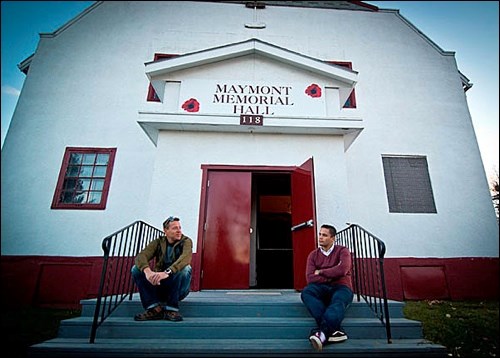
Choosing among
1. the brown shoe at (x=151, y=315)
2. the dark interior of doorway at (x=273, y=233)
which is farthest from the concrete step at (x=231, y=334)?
the dark interior of doorway at (x=273, y=233)

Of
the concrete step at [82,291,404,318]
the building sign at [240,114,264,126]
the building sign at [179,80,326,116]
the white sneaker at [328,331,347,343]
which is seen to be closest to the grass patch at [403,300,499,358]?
the concrete step at [82,291,404,318]

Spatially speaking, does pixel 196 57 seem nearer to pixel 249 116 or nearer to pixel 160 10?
pixel 249 116

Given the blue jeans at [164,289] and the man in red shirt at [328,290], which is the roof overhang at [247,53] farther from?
the blue jeans at [164,289]

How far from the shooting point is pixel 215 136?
18.9 ft

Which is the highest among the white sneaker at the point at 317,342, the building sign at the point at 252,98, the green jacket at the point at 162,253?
the building sign at the point at 252,98

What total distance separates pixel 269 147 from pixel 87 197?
14.2 feet

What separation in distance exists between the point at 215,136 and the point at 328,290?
3.56m

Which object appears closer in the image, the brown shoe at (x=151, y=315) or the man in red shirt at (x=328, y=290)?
the man in red shirt at (x=328, y=290)

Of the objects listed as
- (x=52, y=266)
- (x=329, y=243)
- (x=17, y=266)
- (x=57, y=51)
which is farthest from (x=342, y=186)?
(x=57, y=51)

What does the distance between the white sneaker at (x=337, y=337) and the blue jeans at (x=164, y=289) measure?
164 cm

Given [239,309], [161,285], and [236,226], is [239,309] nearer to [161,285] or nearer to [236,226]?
[161,285]

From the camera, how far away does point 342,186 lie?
5.50 m

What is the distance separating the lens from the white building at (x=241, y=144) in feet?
17.9

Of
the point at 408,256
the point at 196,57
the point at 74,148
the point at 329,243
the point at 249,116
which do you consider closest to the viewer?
the point at 329,243
